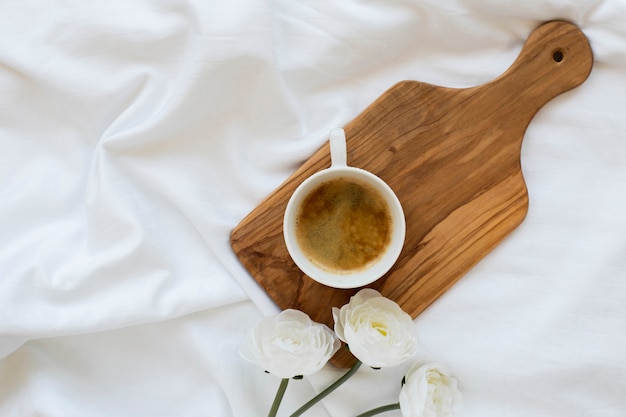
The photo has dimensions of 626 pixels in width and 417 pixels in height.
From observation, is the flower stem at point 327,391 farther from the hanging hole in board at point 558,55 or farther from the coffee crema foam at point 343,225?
the hanging hole in board at point 558,55

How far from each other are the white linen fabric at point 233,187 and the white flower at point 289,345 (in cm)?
7

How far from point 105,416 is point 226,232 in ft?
1.00

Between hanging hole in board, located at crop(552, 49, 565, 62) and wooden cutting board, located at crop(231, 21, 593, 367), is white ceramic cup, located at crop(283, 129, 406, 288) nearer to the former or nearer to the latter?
wooden cutting board, located at crop(231, 21, 593, 367)

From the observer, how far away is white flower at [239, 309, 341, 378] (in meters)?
0.67

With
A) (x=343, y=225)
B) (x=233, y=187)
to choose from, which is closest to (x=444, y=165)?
(x=343, y=225)

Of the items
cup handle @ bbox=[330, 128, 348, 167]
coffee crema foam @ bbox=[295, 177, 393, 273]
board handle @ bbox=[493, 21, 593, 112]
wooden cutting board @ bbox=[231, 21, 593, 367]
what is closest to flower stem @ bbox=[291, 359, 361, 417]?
wooden cutting board @ bbox=[231, 21, 593, 367]

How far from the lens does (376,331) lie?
2.23 ft

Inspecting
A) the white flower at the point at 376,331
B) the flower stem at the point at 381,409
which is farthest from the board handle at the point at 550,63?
the flower stem at the point at 381,409

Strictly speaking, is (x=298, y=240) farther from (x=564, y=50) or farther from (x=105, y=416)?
(x=564, y=50)

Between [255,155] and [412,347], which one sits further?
[255,155]

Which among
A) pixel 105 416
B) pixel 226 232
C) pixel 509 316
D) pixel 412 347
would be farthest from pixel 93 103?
pixel 509 316

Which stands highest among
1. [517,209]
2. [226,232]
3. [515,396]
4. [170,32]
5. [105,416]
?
[170,32]

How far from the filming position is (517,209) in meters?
0.78

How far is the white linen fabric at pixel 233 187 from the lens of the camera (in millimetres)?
763
